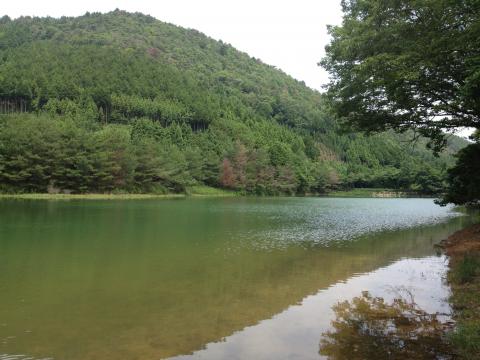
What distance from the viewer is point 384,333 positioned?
346 inches

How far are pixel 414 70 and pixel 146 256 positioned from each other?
12.6 meters

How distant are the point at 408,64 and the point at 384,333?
10547 millimetres

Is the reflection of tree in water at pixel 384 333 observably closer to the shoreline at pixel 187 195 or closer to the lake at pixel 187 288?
the lake at pixel 187 288

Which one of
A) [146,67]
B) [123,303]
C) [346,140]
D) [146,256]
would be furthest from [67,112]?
[346,140]

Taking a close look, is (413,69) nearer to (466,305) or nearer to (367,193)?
(466,305)

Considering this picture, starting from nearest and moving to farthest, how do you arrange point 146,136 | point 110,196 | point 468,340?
point 468,340, point 110,196, point 146,136

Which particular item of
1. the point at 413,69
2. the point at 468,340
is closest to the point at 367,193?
the point at 413,69

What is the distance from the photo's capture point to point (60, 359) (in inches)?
295

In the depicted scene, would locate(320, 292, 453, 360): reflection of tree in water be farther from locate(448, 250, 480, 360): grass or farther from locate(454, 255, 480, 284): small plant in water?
locate(454, 255, 480, 284): small plant in water

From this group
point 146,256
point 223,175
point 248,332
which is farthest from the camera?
point 223,175

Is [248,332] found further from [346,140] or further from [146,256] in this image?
[346,140]

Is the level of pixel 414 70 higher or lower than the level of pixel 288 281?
higher

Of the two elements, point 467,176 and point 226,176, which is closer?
point 467,176

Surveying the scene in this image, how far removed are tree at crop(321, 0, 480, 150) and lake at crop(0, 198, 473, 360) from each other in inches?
260
